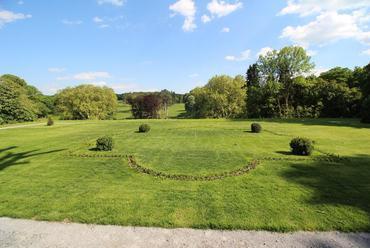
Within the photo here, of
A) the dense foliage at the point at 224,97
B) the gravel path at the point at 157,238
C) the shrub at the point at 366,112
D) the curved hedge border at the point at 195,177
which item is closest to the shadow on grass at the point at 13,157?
the curved hedge border at the point at 195,177

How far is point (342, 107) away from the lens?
156 feet

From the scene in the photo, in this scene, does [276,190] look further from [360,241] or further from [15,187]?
[15,187]

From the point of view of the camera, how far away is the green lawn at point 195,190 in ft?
25.2

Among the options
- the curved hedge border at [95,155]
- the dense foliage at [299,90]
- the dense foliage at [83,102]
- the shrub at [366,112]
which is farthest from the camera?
the dense foliage at [83,102]

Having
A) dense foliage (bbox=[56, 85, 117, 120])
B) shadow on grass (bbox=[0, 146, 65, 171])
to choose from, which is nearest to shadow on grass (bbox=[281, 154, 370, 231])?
shadow on grass (bbox=[0, 146, 65, 171])

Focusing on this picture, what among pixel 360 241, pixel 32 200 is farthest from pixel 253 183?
pixel 32 200

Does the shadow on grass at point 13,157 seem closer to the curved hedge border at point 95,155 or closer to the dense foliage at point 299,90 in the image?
the curved hedge border at point 95,155

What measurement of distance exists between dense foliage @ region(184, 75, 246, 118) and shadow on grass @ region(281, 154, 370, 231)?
145 ft

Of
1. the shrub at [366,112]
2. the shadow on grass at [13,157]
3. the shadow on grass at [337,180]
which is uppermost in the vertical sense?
the shrub at [366,112]

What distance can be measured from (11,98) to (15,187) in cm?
4701

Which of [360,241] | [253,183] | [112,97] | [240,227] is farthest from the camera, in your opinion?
[112,97]

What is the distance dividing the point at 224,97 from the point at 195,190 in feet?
161

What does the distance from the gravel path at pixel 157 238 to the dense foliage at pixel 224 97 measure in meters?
51.5

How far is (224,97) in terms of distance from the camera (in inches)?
2271
